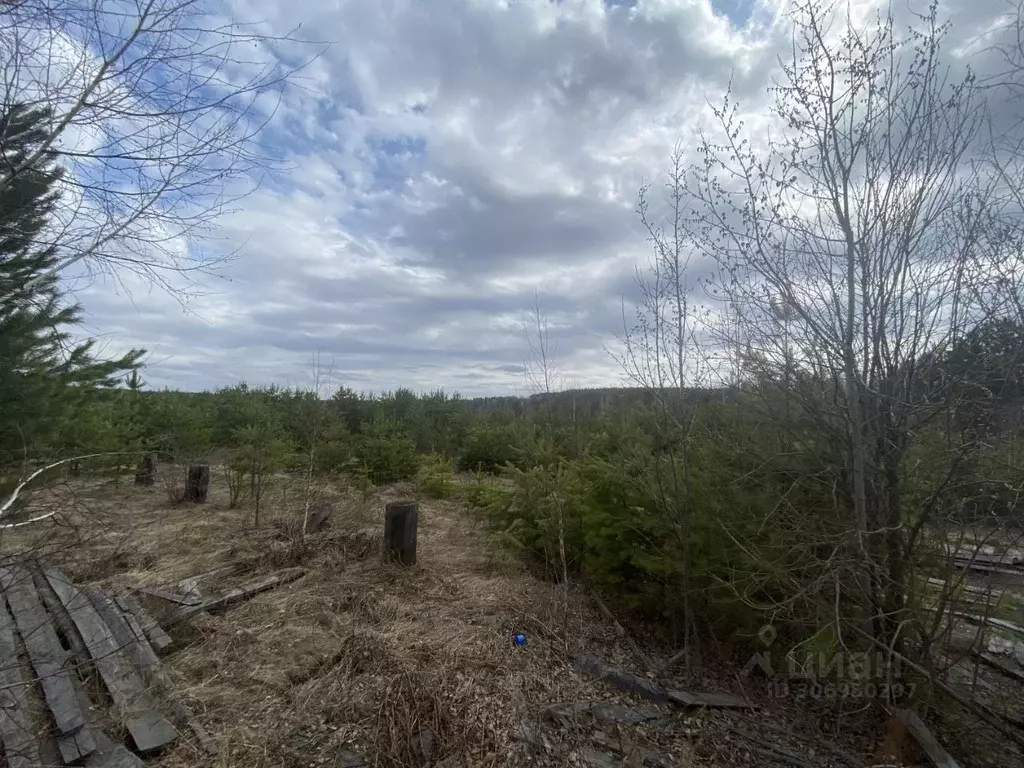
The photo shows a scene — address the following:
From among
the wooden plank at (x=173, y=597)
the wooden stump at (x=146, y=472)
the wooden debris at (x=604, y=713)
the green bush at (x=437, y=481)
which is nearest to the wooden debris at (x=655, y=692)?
the wooden debris at (x=604, y=713)

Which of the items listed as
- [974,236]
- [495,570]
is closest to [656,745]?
[495,570]

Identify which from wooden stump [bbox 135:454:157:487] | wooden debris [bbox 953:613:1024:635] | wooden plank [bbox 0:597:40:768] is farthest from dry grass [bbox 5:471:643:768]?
wooden stump [bbox 135:454:157:487]

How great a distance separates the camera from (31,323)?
4273 mm

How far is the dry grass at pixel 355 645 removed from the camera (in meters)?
2.66

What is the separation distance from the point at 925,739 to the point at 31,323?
6974 mm

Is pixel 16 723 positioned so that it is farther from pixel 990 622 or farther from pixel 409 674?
pixel 990 622

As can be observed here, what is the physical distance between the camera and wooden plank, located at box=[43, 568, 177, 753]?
2549 mm

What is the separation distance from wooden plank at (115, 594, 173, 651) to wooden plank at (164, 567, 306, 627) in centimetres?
A: 14

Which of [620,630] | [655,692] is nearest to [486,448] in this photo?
[620,630]

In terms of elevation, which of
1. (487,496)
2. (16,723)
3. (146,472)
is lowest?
(16,723)

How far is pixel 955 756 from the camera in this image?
2789 mm

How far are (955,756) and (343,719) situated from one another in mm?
3427

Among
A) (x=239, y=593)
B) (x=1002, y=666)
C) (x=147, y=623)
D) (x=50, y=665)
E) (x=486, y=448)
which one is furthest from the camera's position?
(x=486, y=448)

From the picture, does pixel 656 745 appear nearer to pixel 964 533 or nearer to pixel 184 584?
pixel 964 533
